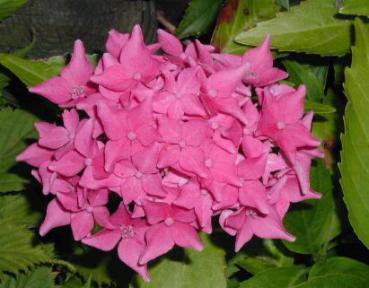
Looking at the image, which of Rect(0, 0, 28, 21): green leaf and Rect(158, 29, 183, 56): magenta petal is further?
Rect(0, 0, 28, 21): green leaf

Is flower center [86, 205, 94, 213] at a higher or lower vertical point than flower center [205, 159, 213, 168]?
lower

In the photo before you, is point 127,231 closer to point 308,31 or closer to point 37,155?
point 37,155

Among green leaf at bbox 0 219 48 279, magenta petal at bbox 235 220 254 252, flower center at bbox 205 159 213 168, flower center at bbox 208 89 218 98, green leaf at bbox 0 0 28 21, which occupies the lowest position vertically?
green leaf at bbox 0 219 48 279

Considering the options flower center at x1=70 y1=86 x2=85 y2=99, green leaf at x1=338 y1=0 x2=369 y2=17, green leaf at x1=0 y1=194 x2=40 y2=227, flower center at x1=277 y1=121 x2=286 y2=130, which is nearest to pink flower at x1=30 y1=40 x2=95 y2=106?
flower center at x1=70 y1=86 x2=85 y2=99

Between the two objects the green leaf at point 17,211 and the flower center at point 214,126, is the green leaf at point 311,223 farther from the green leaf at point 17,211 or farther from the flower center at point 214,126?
the green leaf at point 17,211

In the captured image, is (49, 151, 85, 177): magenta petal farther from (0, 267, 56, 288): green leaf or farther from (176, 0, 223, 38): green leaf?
(0, 267, 56, 288): green leaf

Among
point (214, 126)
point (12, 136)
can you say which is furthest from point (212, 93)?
point (12, 136)
